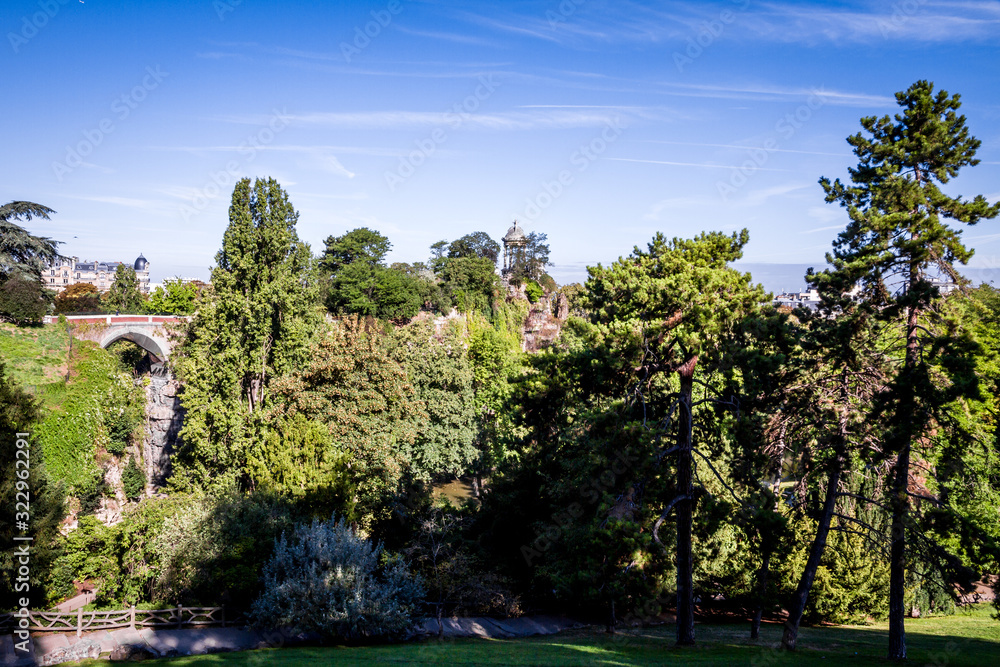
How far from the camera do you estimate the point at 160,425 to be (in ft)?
123

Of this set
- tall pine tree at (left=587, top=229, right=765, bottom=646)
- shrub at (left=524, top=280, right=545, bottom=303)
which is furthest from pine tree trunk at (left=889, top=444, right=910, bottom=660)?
shrub at (left=524, top=280, right=545, bottom=303)

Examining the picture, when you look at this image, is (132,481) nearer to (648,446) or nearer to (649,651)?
(649,651)

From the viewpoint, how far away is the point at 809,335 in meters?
14.1

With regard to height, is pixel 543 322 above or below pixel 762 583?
above

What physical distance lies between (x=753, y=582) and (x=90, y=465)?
101 feet

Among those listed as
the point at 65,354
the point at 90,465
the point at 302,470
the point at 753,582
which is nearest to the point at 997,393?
the point at 753,582

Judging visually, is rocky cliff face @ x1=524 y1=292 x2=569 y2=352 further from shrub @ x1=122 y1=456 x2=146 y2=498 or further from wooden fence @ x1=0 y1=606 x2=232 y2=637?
wooden fence @ x1=0 y1=606 x2=232 y2=637

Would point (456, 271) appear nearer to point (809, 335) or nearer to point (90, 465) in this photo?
point (90, 465)

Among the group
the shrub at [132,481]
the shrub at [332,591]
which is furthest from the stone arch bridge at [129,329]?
the shrub at [332,591]

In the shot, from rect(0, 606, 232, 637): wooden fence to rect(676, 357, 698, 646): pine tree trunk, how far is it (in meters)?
13.3

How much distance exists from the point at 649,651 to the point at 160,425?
33.2 m

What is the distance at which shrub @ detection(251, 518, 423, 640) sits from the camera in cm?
1694

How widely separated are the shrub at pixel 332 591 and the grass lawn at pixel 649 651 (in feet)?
2.76
